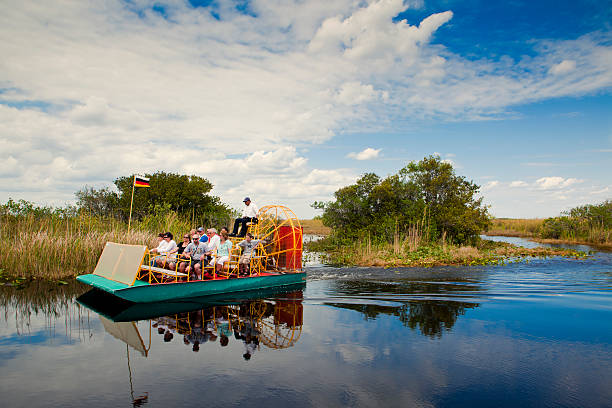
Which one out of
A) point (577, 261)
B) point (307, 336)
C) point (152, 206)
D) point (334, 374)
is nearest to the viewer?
point (334, 374)

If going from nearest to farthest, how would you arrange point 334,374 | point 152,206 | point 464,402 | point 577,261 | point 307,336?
point 464,402
point 334,374
point 307,336
point 577,261
point 152,206

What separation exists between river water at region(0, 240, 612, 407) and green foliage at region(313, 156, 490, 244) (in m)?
12.0

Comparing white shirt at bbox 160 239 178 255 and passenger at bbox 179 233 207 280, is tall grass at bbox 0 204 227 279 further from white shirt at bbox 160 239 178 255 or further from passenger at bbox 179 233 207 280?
passenger at bbox 179 233 207 280

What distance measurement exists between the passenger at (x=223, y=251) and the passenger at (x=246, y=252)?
0.47 meters

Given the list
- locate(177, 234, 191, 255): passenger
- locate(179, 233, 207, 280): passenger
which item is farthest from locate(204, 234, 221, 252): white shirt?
locate(179, 233, 207, 280): passenger

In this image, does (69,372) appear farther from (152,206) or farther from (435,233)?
(435,233)

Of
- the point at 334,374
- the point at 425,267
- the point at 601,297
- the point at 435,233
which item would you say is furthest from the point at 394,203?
the point at 334,374

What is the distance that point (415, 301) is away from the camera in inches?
428

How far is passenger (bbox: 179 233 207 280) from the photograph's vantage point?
11.1 m

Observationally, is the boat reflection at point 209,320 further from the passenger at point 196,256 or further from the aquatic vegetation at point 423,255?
the aquatic vegetation at point 423,255

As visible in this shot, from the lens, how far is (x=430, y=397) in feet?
16.6

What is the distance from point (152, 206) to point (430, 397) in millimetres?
19366

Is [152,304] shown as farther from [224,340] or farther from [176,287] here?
[224,340]

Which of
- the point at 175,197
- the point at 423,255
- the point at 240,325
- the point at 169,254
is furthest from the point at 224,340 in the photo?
the point at 175,197
